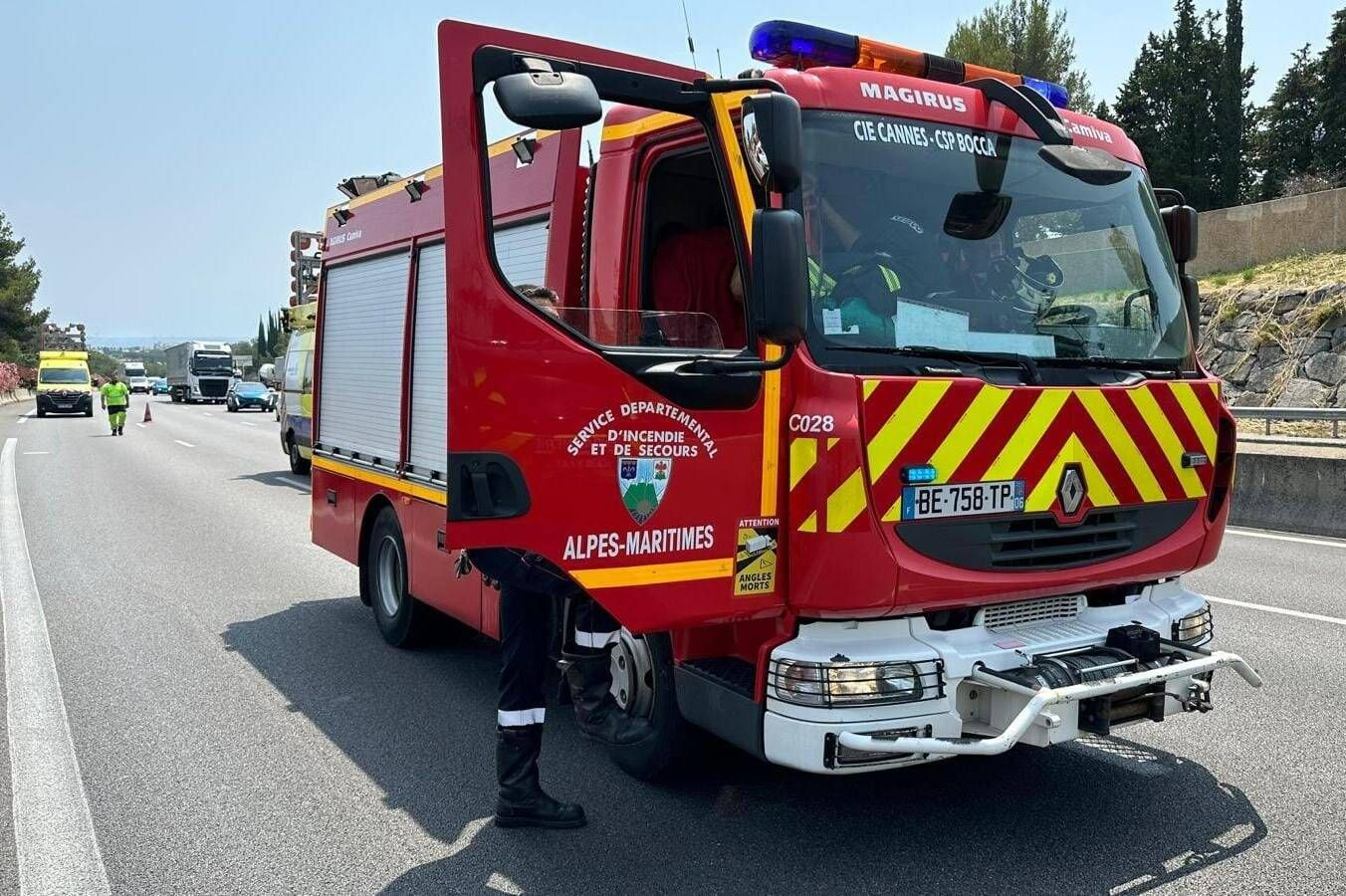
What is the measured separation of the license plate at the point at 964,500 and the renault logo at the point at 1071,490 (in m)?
0.19

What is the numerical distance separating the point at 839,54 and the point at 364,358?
3.95 meters

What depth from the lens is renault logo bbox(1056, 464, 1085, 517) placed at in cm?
399

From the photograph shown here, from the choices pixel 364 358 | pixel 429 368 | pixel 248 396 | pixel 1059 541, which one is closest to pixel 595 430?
pixel 1059 541

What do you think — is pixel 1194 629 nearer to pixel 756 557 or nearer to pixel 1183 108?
pixel 756 557

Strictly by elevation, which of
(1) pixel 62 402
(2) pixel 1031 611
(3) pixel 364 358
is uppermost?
(3) pixel 364 358

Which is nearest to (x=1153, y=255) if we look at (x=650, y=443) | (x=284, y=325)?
(x=650, y=443)

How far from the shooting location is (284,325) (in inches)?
701

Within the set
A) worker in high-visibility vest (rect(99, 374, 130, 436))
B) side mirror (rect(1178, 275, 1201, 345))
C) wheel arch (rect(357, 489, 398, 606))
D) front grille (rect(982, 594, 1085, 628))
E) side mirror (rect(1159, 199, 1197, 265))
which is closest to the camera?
front grille (rect(982, 594, 1085, 628))

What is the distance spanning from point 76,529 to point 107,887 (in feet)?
30.9

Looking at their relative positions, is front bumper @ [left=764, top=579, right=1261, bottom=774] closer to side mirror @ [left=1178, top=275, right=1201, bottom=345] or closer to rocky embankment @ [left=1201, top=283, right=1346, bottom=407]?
side mirror @ [left=1178, top=275, right=1201, bottom=345]

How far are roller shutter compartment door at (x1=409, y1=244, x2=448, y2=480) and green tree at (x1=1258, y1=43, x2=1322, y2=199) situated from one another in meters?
40.0

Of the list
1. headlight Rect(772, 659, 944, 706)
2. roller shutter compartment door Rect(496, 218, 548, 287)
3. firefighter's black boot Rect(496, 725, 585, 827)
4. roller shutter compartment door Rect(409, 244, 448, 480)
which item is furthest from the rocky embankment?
firefighter's black boot Rect(496, 725, 585, 827)

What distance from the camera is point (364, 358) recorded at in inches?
280

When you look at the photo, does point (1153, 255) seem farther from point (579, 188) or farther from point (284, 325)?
point (284, 325)
